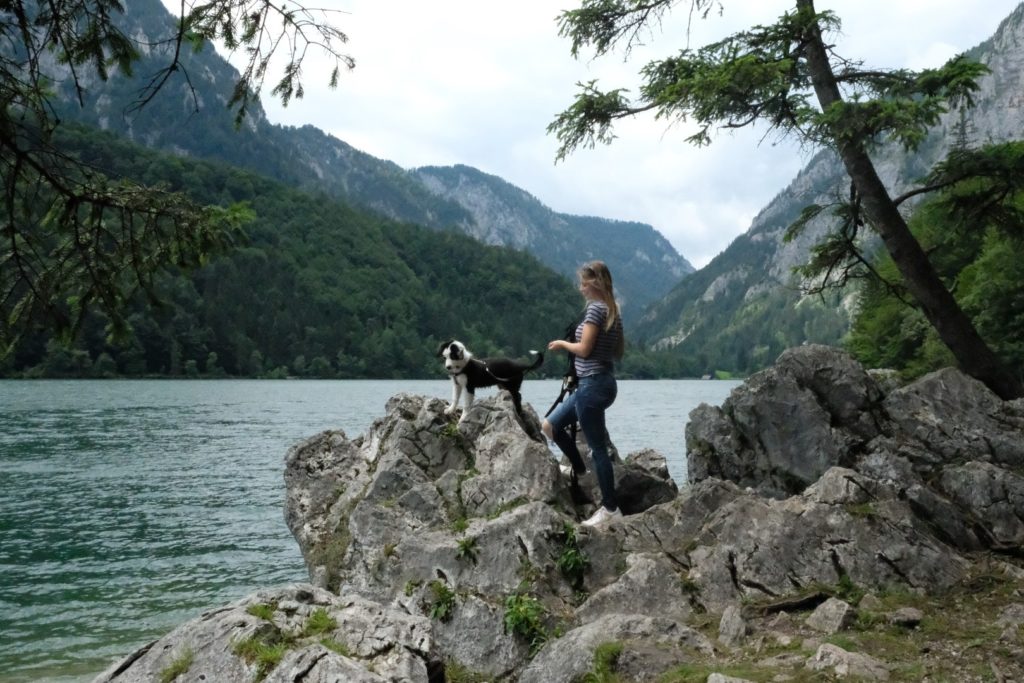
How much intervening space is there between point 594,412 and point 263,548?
568 inches

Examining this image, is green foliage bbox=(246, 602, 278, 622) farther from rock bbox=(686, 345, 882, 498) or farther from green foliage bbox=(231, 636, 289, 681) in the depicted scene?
rock bbox=(686, 345, 882, 498)

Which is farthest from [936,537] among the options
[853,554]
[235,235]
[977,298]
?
[977,298]

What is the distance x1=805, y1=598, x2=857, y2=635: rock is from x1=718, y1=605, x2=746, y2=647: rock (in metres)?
0.61

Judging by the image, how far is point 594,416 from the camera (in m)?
9.16

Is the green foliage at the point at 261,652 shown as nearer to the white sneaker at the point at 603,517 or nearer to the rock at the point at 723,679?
the rock at the point at 723,679

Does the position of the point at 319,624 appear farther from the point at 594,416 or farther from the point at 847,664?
the point at 594,416

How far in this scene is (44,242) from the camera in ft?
23.6

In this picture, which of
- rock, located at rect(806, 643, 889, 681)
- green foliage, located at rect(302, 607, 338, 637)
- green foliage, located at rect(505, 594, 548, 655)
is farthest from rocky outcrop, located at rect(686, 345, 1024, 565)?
green foliage, located at rect(302, 607, 338, 637)

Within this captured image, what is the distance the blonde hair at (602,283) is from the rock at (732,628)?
3.30m

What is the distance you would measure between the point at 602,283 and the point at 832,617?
4.15 m

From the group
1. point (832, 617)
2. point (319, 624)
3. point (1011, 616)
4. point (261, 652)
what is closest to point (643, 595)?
point (832, 617)

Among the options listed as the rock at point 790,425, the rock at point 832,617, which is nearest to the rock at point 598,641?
the rock at point 832,617

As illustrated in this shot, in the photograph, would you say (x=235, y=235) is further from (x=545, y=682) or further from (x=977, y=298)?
(x=977, y=298)

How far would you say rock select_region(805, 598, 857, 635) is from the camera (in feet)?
22.4
